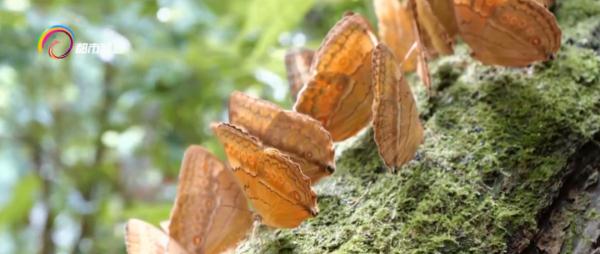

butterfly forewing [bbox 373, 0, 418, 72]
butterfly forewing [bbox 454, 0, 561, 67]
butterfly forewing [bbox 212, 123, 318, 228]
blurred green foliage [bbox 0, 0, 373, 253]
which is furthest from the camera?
blurred green foliage [bbox 0, 0, 373, 253]

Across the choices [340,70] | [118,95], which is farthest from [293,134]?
[118,95]

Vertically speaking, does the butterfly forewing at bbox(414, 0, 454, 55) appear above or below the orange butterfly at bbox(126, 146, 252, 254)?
above

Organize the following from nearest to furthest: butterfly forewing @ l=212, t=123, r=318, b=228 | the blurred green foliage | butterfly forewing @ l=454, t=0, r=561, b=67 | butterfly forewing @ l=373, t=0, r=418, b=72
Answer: butterfly forewing @ l=212, t=123, r=318, b=228 → butterfly forewing @ l=454, t=0, r=561, b=67 → butterfly forewing @ l=373, t=0, r=418, b=72 → the blurred green foliage

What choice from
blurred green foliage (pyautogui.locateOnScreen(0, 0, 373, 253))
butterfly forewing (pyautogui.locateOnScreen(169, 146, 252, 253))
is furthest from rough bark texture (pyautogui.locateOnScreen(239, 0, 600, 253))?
blurred green foliage (pyautogui.locateOnScreen(0, 0, 373, 253))

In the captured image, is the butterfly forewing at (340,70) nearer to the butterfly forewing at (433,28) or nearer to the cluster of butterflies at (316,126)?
the cluster of butterflies at (316,126)

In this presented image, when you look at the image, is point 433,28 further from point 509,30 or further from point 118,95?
point 118,95

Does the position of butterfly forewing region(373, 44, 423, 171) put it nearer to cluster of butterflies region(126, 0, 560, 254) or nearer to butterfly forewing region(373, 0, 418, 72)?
cluster of butterflies region(126, 0, 560, 254)

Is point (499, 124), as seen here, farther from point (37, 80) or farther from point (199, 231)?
point (37, 80)
